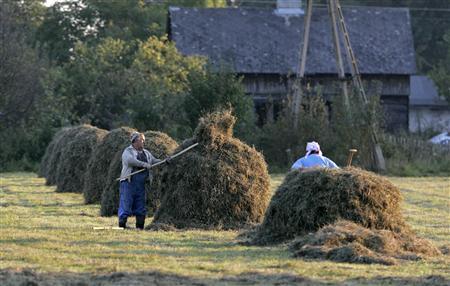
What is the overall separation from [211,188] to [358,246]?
5520 mm

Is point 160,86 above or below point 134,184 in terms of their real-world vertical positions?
above

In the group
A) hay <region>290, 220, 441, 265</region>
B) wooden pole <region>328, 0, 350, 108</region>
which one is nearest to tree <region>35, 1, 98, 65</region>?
wooden pole <region>328, 0, 350, 108</region>

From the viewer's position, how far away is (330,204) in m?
18.3

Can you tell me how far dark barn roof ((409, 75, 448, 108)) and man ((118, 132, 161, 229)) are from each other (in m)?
64.4

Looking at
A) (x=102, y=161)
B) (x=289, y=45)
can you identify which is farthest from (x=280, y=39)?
(x=102, y=161)

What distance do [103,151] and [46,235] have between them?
332 inches

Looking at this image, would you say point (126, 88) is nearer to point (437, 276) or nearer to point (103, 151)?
point (103, 151)

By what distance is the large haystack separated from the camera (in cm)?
2142

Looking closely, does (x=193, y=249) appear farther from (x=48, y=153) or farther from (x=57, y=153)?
(x=48, y=153)

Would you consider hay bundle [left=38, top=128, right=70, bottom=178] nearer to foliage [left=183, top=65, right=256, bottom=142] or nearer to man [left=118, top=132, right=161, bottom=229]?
foliage [left=183, top=65, right=256, bottom=142]

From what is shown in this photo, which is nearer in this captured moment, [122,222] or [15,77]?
[122,222]

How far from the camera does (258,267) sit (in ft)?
49.9

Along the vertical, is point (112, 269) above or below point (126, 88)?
below

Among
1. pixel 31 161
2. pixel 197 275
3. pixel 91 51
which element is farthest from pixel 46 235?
pixel 91 51
